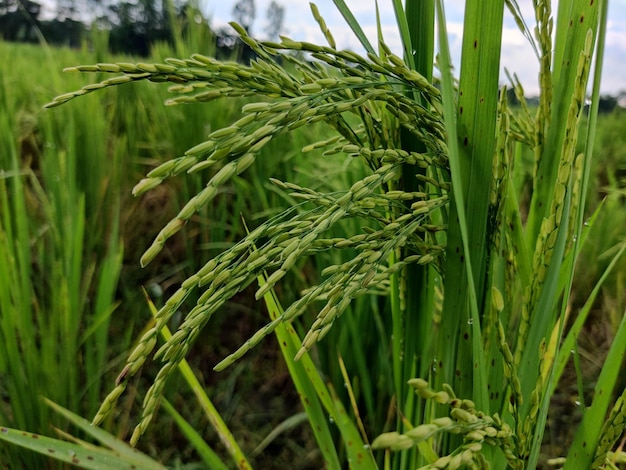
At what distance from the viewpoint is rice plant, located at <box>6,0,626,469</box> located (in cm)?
41

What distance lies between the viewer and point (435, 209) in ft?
1.77

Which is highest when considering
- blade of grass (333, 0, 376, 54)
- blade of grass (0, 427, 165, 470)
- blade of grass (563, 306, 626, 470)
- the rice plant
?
blade of grass (333, 0, 376, 54)

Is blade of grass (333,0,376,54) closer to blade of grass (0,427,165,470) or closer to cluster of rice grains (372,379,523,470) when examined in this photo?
cluster of rice grains (372,379,523,470)

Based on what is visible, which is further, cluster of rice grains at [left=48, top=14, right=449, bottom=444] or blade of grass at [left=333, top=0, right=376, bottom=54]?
blade of grass at [left=333, top=0, right=376, bottom=54]

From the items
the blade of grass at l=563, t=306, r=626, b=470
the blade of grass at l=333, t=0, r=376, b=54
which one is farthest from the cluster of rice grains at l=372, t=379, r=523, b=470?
the blade of grass at l=333, t=0, r=376, b=54

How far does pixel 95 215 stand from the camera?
1.62 metres

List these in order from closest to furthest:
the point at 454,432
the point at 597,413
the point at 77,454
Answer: the point at 454,432, the point at 597,413, the point at 77,454

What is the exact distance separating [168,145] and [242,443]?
4.12ft

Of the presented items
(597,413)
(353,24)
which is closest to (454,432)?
(597,413)

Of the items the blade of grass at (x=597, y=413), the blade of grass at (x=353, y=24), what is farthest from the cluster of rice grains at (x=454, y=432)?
the blade of grass at (x=353, y=24)

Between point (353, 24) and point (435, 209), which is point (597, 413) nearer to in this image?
point (435, 209)

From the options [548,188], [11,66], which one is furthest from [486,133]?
[11,66]

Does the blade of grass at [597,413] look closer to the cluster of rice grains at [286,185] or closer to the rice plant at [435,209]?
the rice plant at [435,209]

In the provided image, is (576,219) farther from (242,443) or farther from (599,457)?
(242,443)
